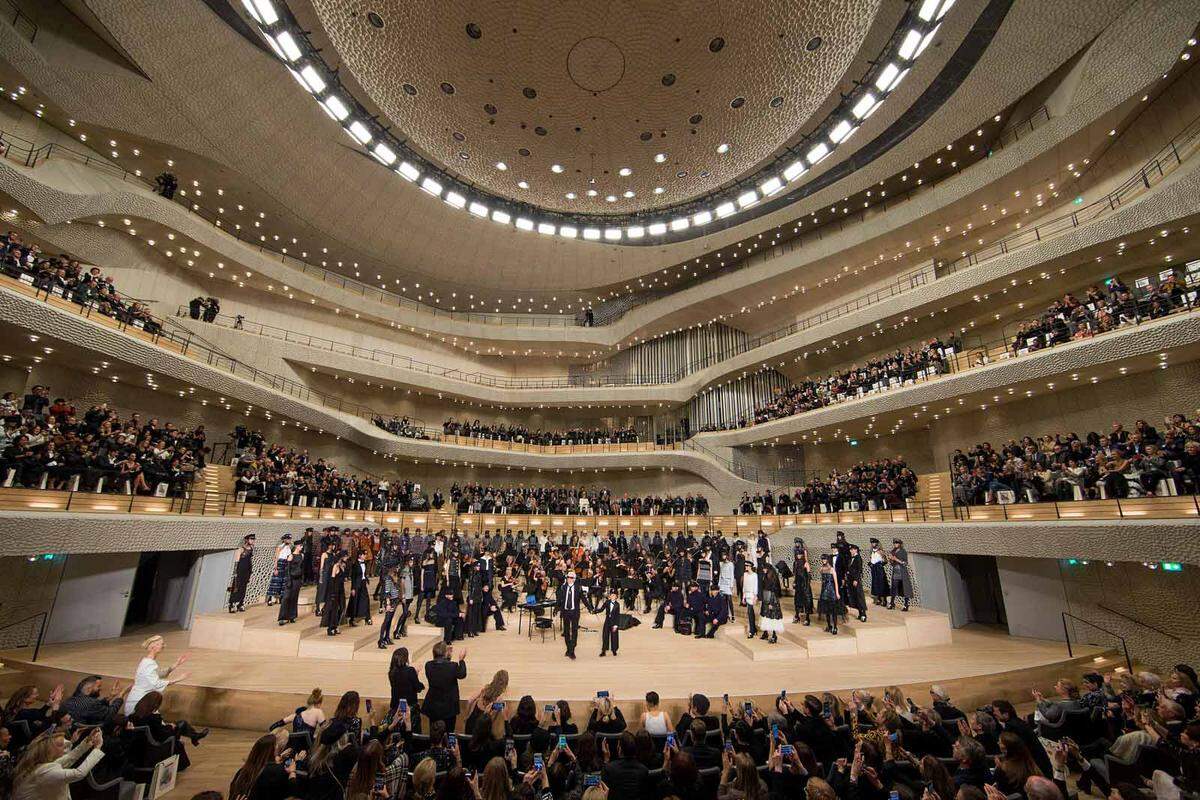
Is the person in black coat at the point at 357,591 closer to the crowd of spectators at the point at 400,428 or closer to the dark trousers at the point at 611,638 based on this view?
the dark trousers at the point at 611,638

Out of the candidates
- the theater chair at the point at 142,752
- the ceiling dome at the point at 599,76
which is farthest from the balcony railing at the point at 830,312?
the theater chair at the point at 142,752

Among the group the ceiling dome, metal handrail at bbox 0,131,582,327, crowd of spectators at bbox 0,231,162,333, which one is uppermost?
metal handrail at bbox 0,131,582,327

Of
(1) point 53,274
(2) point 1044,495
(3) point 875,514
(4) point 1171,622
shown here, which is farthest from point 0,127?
(4) point 1171,622

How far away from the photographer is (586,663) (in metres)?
7.90

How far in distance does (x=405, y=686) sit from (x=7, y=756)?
2.79 meters

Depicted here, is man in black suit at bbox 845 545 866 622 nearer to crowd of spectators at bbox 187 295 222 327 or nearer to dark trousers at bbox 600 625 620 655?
dark trousers at bbox 600 625 620 655

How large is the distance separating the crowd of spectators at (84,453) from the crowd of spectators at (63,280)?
7.64ft

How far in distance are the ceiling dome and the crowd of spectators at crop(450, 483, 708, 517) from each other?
13874 millimetres

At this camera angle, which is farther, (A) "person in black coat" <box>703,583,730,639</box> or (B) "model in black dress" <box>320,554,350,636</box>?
(A) "person in black coat" <box>703,583,730,639</box>

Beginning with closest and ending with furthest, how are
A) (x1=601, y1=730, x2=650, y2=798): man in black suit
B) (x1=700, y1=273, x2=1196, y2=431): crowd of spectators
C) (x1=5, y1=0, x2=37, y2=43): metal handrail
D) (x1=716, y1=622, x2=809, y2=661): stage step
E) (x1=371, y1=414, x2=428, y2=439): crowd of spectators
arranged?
(x1=601, y1=730, x2=650, y2=798): man in black suit < (x1=716, y1=622, x2=809, y2=661): stage step < (x1=700, y1=273, x2=1196, y2=431): crowd of spectators < (x1=5, y1=0, x2=37, y2=43): metal handrail < (x1=371, y1=414, x2=428, y2=439): crowd of spectators

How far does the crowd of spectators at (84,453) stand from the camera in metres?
8.69

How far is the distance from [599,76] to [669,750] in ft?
29.5

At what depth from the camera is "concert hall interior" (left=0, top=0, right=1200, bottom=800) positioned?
464cm

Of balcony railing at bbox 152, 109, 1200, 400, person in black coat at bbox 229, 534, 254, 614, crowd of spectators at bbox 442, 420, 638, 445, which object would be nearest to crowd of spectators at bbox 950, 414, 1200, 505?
balcony railing at bbox 152, 109, 1200, 400
